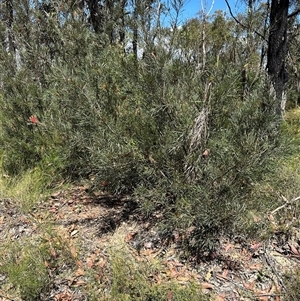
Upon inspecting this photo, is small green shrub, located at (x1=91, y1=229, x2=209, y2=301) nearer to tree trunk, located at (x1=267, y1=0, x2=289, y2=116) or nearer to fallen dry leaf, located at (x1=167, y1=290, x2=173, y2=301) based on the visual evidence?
fallen dry leaf, located at (x1=167, y1=290, x2=173, y2=301)

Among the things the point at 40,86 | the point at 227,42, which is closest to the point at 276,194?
the point at 227,42

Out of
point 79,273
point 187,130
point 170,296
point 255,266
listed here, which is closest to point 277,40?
point 187,130

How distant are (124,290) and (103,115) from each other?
4.86 feet

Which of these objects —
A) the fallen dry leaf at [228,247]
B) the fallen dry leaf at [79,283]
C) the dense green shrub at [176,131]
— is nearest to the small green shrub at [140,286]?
the fallen dry leaf at [79,283]

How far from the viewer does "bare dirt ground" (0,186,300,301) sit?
242cm

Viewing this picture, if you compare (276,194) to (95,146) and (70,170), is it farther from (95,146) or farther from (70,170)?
(70,170)

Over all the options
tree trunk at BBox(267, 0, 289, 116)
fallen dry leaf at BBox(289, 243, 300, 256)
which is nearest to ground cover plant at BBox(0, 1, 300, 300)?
fallen dry leaf at BBox(289, 243, 300, 256)

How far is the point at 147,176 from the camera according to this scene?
9.86ft

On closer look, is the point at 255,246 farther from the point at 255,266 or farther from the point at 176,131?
the point at 176,131

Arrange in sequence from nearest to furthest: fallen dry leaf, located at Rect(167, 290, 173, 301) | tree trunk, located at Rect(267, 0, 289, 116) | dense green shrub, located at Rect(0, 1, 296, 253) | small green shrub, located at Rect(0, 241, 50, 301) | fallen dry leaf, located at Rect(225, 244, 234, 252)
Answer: fallen dry leaf, located at Rect(167, 290, 173, 301), small green shrub, located at Rect(0, 241, 50, 301), dense green shrub, located at Rect(0, 1, 296, 253), fallen dry leaf, located at Rect(225, 244, 234, 252), tree trunk, located at Rect(267, 0, 289, 116)

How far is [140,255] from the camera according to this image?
8.98 ft

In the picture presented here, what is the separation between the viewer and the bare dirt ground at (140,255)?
2416 millimetres

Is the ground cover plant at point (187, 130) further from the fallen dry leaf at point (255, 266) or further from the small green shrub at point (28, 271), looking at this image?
the fallen dry leaf at point (255, 266)

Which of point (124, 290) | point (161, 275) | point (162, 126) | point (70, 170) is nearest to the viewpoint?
point (124, 290)
